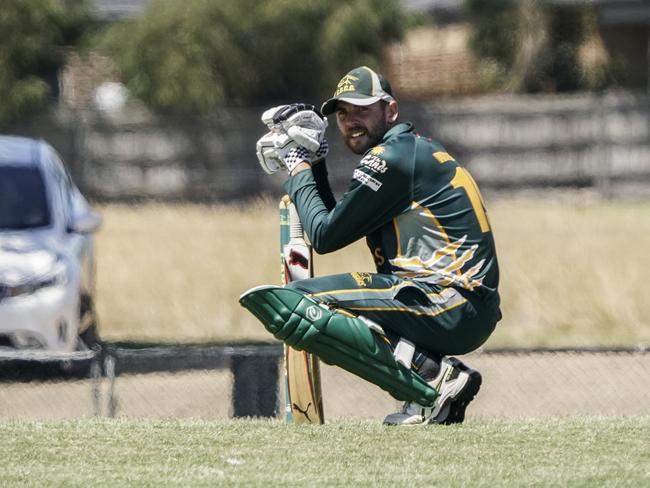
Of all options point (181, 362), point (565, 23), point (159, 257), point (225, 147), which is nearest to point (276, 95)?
point (225, 147)

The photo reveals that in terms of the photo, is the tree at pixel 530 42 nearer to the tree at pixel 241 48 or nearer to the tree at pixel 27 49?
the tree at pixel 241 48

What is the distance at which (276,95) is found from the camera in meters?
27.0

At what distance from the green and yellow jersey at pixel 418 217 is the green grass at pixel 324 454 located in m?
0.66

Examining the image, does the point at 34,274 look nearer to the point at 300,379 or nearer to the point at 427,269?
the point at 300,379

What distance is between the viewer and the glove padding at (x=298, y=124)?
6.76 metres

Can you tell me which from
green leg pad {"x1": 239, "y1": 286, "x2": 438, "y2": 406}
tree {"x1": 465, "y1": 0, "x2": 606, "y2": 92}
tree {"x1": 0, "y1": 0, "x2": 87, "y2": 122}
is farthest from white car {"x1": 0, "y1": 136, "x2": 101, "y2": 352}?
tree {"x1": 465, "y1": 0, "x2": 606, "y2": 92}

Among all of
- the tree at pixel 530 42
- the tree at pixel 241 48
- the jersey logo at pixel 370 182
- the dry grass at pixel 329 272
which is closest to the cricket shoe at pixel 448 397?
the jersey logo at pixel 370 182

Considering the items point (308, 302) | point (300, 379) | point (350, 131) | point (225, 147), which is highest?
point (350, 131)

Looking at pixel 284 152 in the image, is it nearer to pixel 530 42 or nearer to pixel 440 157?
pixel 440 157

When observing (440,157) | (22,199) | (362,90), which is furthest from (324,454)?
(22,199)

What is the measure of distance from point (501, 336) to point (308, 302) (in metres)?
7.65

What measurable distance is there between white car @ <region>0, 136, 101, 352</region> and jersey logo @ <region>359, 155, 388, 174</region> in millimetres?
4437

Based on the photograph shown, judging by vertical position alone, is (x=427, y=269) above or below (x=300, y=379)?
above

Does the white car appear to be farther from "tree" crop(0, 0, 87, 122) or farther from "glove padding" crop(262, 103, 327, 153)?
"tree" crop(0, 0, 87, 122)
